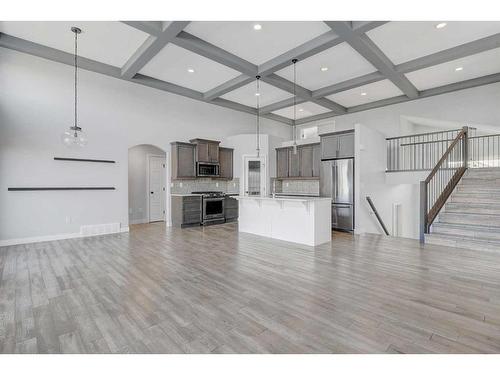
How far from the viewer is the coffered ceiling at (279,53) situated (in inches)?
169

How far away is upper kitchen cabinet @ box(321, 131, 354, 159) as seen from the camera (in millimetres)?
6257

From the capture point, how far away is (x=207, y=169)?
24.9 ft

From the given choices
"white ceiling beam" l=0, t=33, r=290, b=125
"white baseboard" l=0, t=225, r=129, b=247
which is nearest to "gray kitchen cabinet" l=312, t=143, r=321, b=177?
"white ceiling beam" l=0, t=33, r=290, b=125

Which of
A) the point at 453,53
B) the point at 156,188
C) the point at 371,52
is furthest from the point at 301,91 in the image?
the point at 156,188

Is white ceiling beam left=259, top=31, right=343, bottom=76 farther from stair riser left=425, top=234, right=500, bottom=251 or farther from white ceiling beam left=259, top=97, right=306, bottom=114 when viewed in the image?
stair riser left=425, top=234, right=500, bottom=251

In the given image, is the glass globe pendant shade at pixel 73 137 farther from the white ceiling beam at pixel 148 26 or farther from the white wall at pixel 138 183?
the white wall at pixel 138 183

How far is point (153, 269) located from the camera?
136 inches

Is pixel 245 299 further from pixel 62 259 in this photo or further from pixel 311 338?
pixel 62 259

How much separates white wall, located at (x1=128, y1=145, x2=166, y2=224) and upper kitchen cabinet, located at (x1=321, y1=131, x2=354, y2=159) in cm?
503

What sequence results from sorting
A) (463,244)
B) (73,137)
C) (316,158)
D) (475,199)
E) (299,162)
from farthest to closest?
1. (299,162)
2. (316,158)
3. (475,199)
4. (463,244)
5. (73,137)

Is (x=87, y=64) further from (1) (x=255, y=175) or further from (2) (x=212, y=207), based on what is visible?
(1) (x=255, y=175)

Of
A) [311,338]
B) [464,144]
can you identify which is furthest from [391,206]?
[311,338]

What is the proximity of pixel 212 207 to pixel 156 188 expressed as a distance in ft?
7.82

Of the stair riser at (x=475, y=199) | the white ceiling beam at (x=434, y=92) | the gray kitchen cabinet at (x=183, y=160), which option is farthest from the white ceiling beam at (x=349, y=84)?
the gray kitchen cabinet at (x=183, y=160)
